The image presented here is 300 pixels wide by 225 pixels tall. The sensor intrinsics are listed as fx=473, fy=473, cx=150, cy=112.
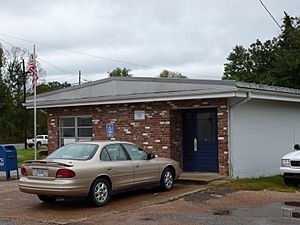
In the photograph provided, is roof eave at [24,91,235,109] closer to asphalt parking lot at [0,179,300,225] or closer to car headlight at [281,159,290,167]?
car headlight at [281,159,290,167]

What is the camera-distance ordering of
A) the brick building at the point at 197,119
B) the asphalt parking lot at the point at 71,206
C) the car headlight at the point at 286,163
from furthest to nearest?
the brick building at the point at 197,119 → the car headlight at the point at 286,163 → the asphalt parking lot at the point at 71,206

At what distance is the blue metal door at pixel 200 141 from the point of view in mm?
15555

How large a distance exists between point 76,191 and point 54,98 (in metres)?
9.74

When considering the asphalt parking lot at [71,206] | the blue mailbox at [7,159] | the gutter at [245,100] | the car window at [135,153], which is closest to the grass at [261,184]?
the asphalt parking lot at [71,206]

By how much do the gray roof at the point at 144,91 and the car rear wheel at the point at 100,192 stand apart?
505 cm

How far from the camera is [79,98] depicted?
59.0ft

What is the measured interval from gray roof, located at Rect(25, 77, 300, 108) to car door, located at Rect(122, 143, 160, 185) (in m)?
3.28

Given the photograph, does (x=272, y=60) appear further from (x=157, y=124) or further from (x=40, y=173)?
(x=40, y=173)

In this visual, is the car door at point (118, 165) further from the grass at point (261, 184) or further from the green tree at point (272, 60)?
the green tree at point (272, 60)

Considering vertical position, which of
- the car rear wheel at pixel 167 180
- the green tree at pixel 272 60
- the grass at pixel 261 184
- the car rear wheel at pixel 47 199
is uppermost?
the green tree at pixel 272 60

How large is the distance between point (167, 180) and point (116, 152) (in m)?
1.95

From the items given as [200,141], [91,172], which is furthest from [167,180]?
[200,141]

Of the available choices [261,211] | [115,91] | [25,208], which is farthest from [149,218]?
[115,91]

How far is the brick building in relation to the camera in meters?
14.6
